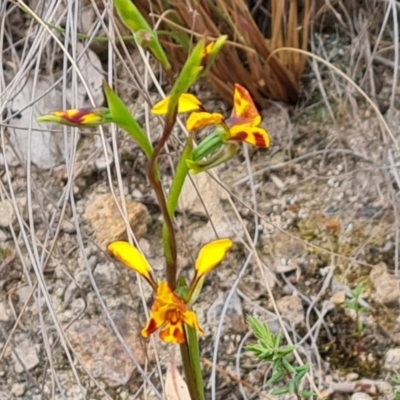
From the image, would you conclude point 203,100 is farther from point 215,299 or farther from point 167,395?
point 167,395

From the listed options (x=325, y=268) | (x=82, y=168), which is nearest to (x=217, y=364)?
(x=325, y=268)

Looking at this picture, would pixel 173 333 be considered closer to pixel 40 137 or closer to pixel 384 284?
pixel 384 284

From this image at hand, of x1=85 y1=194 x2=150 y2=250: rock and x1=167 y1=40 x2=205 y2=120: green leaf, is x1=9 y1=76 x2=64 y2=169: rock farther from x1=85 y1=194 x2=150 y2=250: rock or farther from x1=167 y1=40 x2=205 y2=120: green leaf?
x1=167 y1=40 x2=205 y2=120: green leaf

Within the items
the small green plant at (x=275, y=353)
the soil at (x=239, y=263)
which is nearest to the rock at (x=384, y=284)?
the soil at (x=239, y=263)

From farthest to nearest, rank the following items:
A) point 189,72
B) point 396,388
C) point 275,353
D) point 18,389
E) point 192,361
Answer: point 18,389 < point 396,388 < point 275,353 < point 192,361 < point 189,72

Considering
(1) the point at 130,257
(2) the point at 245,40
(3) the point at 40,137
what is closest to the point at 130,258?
(1) the point at 130,257

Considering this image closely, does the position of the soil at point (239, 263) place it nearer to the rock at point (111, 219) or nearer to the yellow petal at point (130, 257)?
the rock at point (111, 219)

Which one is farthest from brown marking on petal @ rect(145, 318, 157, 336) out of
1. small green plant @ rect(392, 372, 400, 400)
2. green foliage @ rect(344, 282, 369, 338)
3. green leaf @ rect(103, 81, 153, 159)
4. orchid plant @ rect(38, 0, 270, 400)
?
green foliage @ rect(344, 282, 369, 338)
